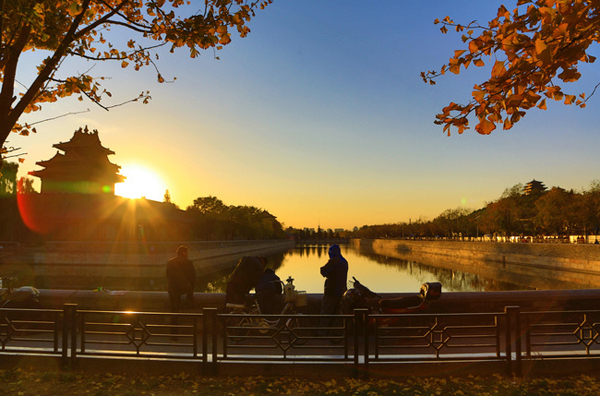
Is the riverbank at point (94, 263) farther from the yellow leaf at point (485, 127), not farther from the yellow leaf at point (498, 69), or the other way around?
the yellow leaf at point (498, 69)

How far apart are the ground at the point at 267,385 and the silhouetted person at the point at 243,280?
1.84 m

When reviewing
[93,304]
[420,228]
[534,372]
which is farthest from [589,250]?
[420,228]

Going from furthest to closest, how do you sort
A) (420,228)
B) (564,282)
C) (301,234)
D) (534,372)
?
(301,234) < (420,228) < (564,282) < (534,372)

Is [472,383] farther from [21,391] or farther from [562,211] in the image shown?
[562,211]

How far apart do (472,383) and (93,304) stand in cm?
708

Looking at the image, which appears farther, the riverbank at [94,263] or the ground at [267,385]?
the riverbank at [94,263]

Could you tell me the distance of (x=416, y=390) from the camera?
196 inches

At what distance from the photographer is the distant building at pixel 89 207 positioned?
40.9 meters

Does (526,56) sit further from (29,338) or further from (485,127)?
(29,338)

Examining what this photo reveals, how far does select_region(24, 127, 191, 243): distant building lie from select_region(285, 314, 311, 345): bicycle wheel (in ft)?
121

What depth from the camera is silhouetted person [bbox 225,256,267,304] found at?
23.6 ft

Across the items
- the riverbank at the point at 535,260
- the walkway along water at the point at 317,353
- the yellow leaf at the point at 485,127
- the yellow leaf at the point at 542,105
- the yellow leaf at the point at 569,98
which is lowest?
the riverbank at the point at 535,260

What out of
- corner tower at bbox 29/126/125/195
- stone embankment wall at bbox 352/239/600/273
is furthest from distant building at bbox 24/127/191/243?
stone embankment wall at bbox 352/239/600/273

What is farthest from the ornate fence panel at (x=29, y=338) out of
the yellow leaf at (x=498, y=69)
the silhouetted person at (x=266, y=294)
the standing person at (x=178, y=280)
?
the yellow leaf at (x=498, y=69)
